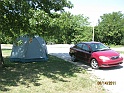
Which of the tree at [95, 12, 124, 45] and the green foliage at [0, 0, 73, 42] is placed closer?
the green foliage at [0, 0, 73, 42]

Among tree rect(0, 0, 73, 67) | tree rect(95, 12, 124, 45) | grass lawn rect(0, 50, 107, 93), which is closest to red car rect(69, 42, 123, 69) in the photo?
grass lawn rect(0, 50, 107, 93)

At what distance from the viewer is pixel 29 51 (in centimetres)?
1550

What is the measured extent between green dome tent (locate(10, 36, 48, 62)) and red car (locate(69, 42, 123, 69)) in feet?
8.32

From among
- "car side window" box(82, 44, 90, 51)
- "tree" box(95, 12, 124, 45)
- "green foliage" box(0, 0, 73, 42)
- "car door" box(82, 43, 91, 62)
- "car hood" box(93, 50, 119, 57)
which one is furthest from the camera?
"tree" box(95, 12, 124, 45)

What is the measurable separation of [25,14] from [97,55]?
198 inches

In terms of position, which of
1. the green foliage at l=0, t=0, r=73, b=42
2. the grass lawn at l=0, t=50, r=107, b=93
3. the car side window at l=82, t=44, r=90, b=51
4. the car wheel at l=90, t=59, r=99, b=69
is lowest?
the grass lawn at l=0, t=50, r=107, b=93

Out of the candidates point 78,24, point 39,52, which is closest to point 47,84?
point 39,52

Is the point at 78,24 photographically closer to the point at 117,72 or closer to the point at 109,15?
the point at 109,15

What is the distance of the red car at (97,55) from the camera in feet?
40.5

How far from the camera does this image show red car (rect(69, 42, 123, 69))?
Result: 12.4m

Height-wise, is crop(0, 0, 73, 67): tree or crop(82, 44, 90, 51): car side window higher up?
crop(0, 0, 73, 67): tree

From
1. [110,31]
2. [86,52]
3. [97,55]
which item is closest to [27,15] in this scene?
[97,55]

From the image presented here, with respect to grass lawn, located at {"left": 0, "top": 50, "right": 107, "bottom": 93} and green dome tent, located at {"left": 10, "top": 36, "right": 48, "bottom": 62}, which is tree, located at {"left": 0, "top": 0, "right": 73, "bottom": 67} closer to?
grass lawn, located at {"left": 0, "top": 50, "right": 107, "bottom": 93}

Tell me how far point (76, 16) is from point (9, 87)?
37.2m
